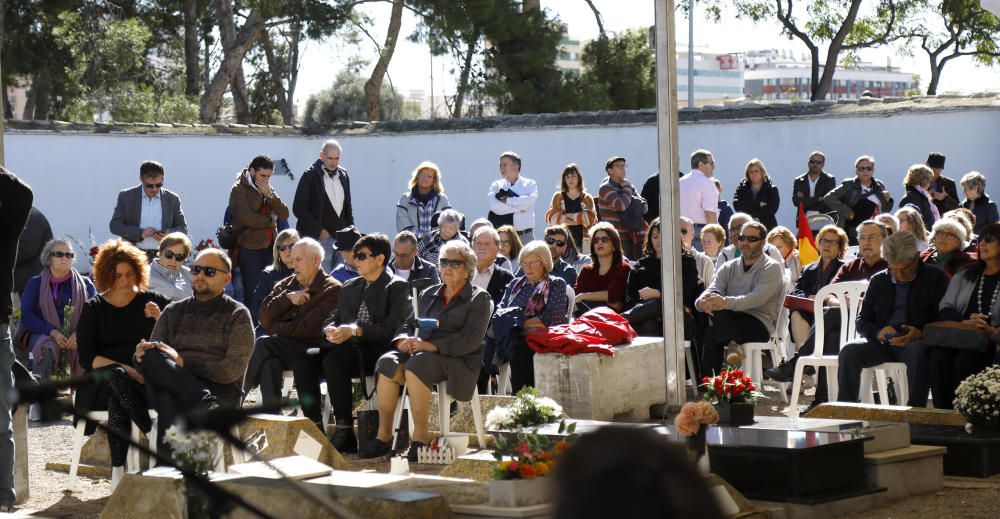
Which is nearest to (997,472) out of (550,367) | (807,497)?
A: (807,497)

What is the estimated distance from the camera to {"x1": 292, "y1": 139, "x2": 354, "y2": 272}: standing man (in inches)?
497

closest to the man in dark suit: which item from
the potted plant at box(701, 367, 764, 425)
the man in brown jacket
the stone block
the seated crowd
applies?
the seated crowd

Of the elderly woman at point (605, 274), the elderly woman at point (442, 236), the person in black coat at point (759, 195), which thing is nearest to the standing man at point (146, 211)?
the elderly woman at point (442, 236)

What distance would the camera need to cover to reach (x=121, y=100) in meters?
23.2

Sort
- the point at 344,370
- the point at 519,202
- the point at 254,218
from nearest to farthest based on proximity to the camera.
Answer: the point at 344,370 → the point at 254,218 → the point at 519,202

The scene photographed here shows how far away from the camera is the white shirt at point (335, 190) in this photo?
41.7 feet

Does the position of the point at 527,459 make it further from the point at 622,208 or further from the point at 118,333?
the point at 622,208

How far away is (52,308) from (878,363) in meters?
5.55

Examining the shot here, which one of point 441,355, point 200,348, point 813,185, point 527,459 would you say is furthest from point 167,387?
point 813,185

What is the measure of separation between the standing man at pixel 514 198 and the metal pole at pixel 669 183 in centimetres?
475

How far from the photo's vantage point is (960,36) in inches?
1139

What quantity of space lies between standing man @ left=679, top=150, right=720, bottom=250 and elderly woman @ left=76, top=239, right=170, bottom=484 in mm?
6778

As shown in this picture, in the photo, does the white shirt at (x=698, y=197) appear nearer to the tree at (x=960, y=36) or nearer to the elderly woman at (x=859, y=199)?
the elderly woman at (x=859, y=199)

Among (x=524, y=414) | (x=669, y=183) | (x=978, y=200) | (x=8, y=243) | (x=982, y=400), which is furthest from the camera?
(x=978, y=200)
